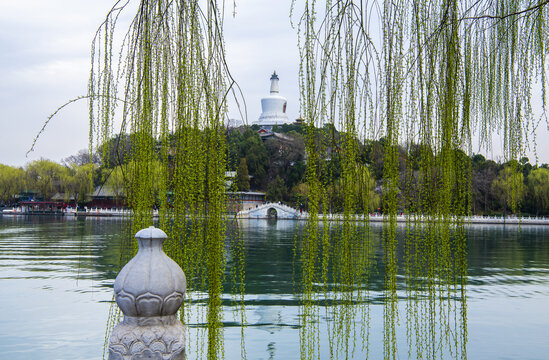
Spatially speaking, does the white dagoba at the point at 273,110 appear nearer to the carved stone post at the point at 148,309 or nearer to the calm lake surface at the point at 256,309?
the calm lake surface at the point at 256,309

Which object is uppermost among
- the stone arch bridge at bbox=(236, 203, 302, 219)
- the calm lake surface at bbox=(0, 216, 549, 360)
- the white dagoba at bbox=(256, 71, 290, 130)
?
the white dagoba at bbox=(256, 71, 290, 130)

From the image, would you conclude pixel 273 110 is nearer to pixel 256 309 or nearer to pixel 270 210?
pixel 270 210

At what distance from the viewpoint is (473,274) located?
43.6ft

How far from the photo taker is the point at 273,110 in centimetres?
6944

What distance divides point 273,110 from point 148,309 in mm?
68234

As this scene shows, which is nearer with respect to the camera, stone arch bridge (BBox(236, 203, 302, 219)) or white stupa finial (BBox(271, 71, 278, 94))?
stone arch bridge (BBox(236, 203, 302, 219))

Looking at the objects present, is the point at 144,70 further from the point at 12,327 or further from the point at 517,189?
the point at 12,327

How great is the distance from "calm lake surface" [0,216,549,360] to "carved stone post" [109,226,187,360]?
90cm

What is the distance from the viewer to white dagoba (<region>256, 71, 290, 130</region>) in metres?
68.1

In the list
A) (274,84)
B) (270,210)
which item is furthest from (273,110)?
(270,210)

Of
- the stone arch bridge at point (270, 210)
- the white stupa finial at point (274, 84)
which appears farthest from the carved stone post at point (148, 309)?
the white stupa finial at point (274, 84)

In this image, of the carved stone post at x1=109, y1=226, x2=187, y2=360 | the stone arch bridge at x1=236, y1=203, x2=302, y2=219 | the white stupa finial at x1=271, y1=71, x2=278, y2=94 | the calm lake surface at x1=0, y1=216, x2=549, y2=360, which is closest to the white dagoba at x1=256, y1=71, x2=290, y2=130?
the white stupa finial at x1=271, y1=71, x2=278, y2=94

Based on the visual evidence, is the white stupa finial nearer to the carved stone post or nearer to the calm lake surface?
the calm lake surface

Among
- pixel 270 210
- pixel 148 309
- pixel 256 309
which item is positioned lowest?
pixel 256 309
